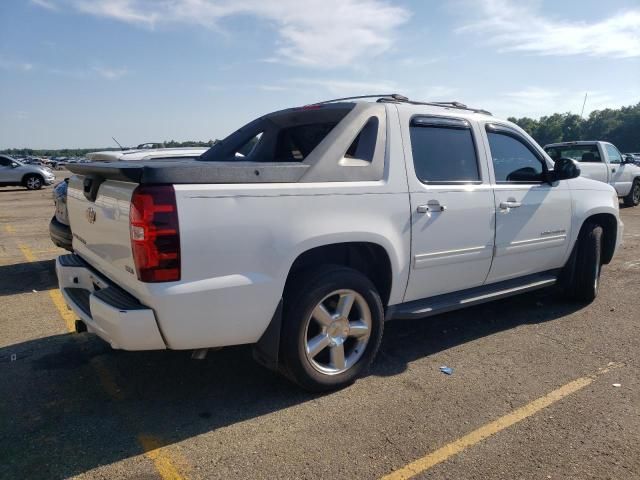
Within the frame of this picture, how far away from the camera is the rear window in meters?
4.09

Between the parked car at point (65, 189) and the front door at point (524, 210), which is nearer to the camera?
the front door at point (524, 210)

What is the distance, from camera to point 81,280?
11.3 feet

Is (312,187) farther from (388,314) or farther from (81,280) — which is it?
(81,280)

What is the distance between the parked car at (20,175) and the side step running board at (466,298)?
24.1 meters

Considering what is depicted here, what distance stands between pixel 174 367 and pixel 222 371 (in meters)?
0.36

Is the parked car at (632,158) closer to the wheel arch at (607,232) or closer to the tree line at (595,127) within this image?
the wheel arch at (607,232)

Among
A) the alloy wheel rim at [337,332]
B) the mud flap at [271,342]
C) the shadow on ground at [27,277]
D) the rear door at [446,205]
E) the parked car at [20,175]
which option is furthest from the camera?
the parked car at [20,175]

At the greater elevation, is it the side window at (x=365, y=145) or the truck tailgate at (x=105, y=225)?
the side window at (x=365, y=145)

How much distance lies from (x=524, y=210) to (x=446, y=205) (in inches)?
40.8

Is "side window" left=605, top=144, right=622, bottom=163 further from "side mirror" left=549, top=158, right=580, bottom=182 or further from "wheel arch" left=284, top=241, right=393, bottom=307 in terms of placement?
"wheel arch" left=284, top=241, right=393, bottom=307

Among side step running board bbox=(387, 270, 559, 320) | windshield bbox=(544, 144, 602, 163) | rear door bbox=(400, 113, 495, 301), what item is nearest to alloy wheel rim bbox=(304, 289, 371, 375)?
side step running board bbox=(387, 270, 559, 320)

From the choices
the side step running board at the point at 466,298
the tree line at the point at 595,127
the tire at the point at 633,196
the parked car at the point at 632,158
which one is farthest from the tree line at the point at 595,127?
the side step running board at the point at 466,298

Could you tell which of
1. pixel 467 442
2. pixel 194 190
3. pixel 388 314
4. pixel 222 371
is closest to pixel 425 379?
pixel 388 314

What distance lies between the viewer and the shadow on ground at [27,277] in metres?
5.76
